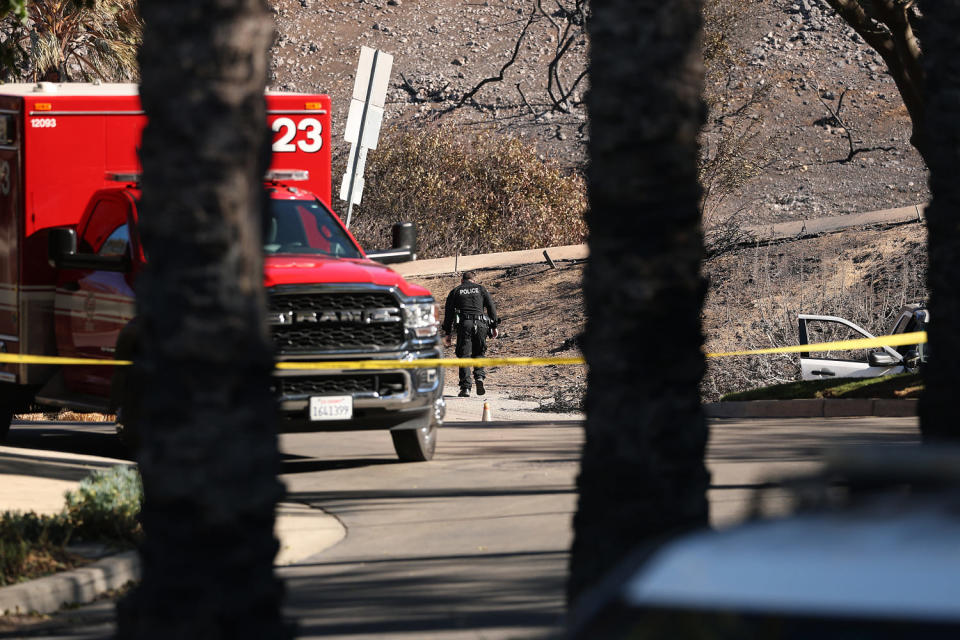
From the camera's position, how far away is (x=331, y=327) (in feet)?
40.2

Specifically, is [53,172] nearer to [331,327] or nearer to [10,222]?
[10,222]

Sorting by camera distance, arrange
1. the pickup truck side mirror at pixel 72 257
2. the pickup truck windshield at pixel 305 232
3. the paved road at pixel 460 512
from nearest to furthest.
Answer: the paved road at pixel 460 512
the pickup truck side mirror at pixel 72 257
the pickup truck windshield at pixel 305 232

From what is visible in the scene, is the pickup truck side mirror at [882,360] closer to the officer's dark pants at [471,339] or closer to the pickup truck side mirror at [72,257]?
the officer's dark pants at [471,339]

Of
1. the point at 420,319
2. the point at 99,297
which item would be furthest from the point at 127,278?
the point at 420,319

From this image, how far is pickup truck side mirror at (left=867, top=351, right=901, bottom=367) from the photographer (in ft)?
57.2

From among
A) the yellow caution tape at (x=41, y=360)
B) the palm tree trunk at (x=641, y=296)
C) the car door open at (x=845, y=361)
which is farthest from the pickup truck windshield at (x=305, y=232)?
the palm tree trunk at (x=641, y=296)

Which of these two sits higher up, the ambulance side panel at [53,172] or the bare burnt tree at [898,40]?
the bare burnt tree at [898,40]

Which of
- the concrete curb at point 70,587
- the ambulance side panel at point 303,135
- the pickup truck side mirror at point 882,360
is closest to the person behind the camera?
the concrete curb at point 70,587

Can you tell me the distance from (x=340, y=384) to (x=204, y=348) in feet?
24.6

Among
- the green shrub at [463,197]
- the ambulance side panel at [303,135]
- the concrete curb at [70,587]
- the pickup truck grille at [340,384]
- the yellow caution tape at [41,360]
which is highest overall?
the green shrub at [463,197]

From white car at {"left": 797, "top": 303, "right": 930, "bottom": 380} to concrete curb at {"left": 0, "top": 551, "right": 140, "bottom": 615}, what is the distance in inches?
454

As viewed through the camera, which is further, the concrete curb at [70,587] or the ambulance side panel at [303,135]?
the ambulance side panel at [303,135]

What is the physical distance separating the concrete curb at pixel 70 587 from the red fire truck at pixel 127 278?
11.7 feet

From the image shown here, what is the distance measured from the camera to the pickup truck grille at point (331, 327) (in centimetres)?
1205
